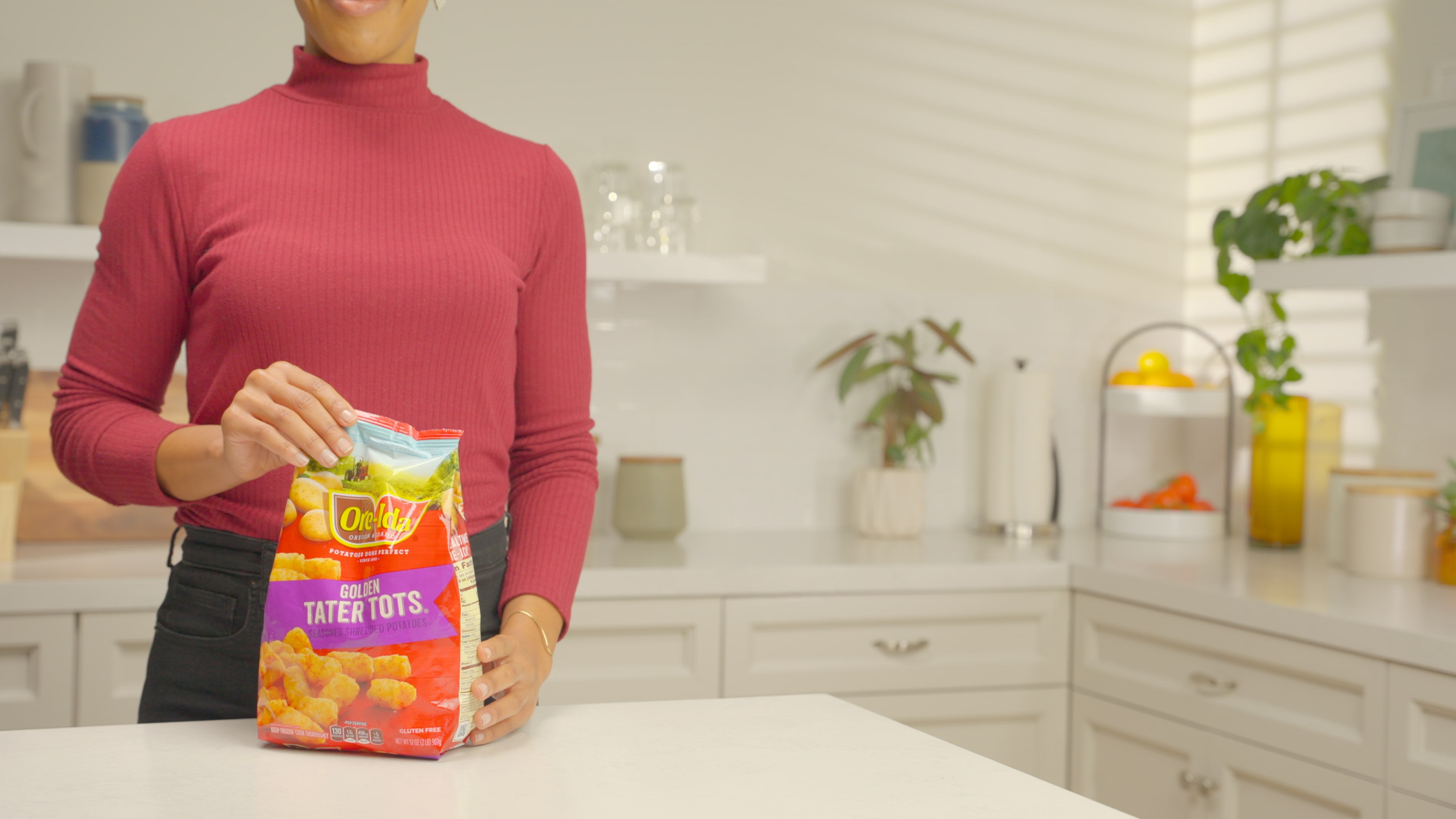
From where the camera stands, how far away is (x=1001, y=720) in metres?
2.35

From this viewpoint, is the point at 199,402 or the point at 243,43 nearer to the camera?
the point at 199,402

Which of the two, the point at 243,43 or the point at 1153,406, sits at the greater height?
the point at 243,43

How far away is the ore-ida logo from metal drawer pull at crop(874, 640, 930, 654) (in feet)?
5.18

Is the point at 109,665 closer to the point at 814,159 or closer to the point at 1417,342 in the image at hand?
the point at 814,159

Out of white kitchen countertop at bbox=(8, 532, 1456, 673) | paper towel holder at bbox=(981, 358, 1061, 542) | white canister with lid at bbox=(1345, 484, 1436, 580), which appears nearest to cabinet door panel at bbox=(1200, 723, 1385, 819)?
white kitchen countertop at bbox=(8, 532, 1456, 673)

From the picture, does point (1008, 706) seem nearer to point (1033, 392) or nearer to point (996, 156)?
point (1033, 392)

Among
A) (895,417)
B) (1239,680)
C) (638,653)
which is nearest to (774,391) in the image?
(895,417)

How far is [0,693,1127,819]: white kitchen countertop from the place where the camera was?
2.49 ft

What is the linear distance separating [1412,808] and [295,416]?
1613 millimetres

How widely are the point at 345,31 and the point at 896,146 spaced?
6.62 feet

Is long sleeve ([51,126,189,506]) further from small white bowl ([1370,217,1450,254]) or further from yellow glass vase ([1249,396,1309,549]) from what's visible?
yellow glass vase ([1249,396,1309,549])

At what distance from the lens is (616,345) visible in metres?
2.67

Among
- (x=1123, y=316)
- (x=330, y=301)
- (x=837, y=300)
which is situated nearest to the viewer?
(x=330, y=301)

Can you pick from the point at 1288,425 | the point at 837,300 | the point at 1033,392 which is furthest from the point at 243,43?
the point at 1288,425
